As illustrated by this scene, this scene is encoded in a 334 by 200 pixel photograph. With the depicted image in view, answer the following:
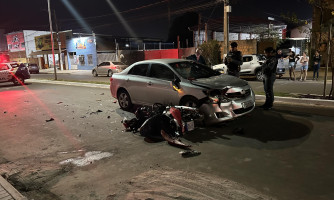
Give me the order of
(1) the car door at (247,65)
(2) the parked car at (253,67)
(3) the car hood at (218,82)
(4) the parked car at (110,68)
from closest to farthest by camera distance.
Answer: (3) the car hood at (218,82), (2) the parked car at (253,67), (1) the car door at (247,65), (4) the parked car at (110,68)

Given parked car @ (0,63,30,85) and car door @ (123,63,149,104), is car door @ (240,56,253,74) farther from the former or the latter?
parked car @ (0,63,30,85)

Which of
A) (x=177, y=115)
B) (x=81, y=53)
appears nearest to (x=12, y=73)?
(x=177, y=115)

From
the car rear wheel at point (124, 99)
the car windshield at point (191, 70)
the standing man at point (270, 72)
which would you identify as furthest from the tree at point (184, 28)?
the car windshield at point (191, 70)

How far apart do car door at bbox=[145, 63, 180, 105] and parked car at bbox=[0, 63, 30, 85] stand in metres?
15.4

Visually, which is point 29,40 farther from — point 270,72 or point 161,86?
point 270,72

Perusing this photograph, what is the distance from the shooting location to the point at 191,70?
7.00 metres

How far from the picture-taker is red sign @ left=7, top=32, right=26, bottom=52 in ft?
182

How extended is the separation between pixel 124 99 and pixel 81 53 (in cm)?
3245

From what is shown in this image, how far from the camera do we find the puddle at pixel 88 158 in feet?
15.0

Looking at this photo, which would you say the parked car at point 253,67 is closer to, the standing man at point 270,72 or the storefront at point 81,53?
the standing man at point 270,72

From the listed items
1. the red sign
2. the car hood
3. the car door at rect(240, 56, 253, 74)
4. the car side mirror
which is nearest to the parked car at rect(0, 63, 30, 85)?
the car door at rect(240, 56, 253, 74)

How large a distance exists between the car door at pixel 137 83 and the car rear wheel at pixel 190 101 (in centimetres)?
154

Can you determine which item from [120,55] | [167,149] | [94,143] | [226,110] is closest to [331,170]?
[226,110]

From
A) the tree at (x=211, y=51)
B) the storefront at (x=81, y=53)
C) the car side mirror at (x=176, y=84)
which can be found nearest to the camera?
the car side mirror at (x=176, y=84)
